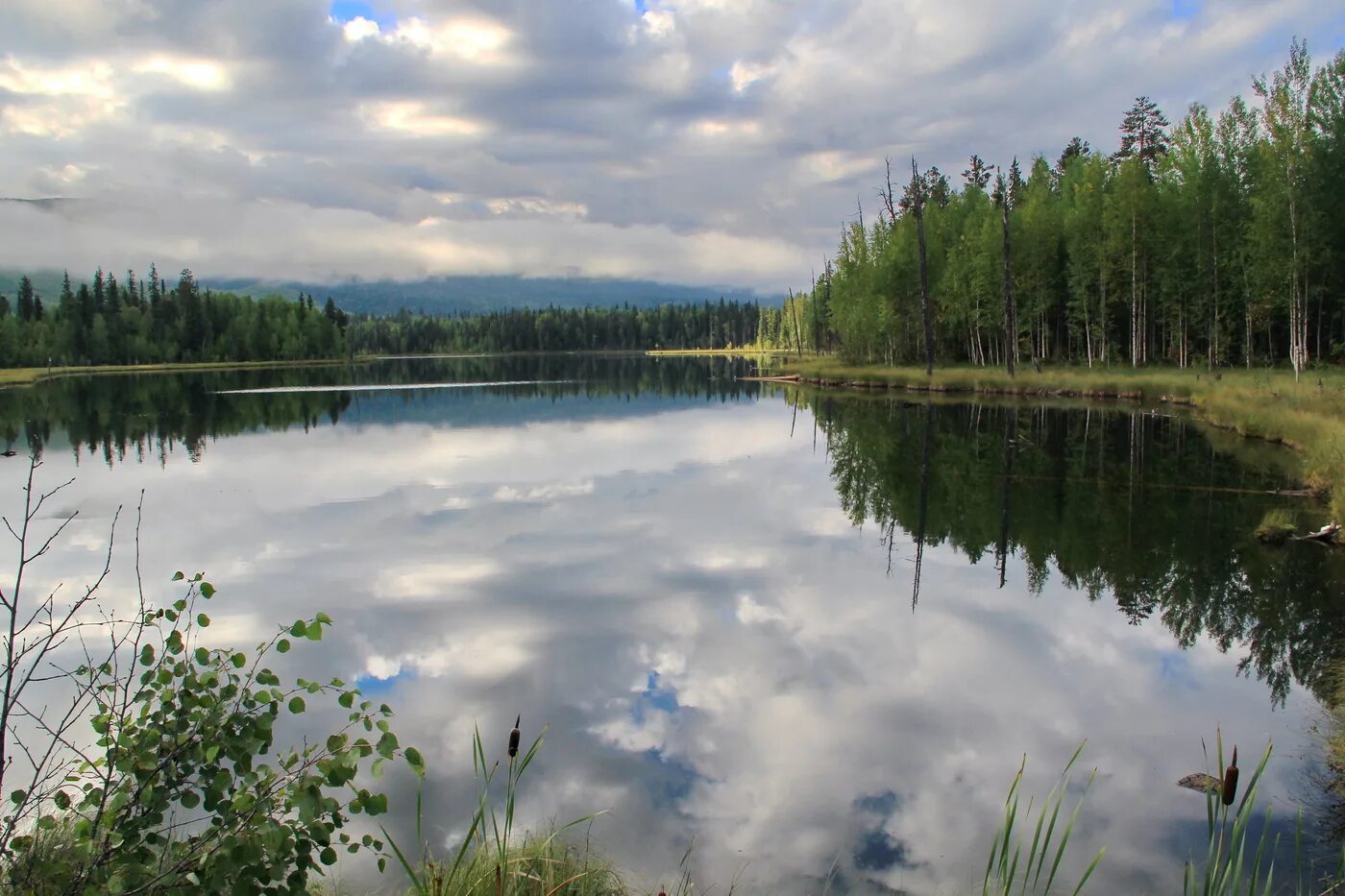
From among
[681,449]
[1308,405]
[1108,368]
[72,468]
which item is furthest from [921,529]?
[1108,368]

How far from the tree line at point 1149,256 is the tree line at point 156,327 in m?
107

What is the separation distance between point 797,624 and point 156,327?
150958mm

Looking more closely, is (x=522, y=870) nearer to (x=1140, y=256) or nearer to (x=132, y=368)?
(x=1140, y=256)

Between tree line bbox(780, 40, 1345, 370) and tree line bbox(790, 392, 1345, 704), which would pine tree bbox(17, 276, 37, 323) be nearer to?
tree line bbox(780, 40, 1345, 370)

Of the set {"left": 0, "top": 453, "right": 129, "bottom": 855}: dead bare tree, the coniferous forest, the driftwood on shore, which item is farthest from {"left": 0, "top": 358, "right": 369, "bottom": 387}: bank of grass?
the driftwood on shore

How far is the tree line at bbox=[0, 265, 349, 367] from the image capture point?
12212 cm

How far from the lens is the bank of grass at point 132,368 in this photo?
93750mm

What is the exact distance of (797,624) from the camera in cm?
1136

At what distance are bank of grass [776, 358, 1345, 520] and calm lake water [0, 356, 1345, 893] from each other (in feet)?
4.63

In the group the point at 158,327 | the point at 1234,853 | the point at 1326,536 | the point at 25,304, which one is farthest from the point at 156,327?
the point at 1234,853

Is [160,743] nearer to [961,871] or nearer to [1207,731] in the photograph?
[961,871]

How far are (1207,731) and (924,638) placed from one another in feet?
10.6

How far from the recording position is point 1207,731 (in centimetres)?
812

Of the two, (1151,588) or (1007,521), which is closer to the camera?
(1151,588)
